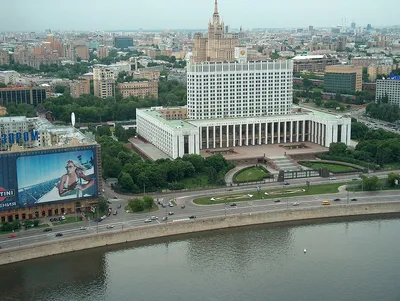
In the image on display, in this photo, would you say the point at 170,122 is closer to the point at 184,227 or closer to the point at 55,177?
the point at 55,177

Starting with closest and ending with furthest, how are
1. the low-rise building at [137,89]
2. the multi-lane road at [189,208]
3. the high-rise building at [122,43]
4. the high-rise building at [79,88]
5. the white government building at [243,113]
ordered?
the multi-lane road at [189,208], the white government building at [243,113], the high-rise building at [79,88], the low-rise building at [137,89], the high-rise building at [122,43]

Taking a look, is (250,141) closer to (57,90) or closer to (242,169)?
(242,169)

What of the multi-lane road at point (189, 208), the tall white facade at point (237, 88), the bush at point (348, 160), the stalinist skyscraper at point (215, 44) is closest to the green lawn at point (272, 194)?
the multi-lane road at point (189, 208)

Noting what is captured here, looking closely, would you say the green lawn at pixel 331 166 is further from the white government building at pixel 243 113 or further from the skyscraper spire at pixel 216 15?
the skyscraper spire at pixel 216 15

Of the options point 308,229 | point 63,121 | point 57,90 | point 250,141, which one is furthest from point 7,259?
point 57,90

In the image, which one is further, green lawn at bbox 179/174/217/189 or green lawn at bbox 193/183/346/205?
green lawn at bbox 179/174/217/189

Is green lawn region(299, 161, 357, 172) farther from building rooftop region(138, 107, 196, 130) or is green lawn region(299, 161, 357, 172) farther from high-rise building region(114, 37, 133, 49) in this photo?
high-rise building region(114, 37, 133, 49)

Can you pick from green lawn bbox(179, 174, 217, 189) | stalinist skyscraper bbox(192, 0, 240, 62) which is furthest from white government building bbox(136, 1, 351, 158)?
green lawn bbox(179, 174, 217, 189)

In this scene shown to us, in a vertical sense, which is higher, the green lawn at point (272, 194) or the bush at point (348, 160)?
the bush at point (348, 160)
